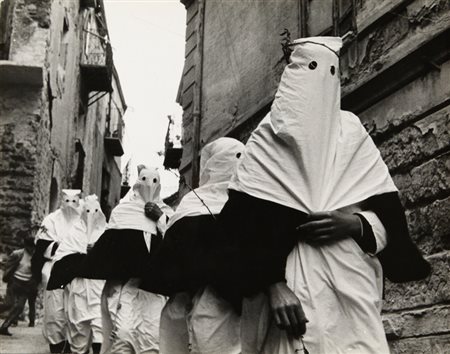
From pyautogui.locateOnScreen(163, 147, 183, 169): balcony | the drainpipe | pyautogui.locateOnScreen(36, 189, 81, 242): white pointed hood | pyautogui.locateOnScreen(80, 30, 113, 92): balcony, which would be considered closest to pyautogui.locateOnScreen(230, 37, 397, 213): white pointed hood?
pyautogui.locateOnScreen(36, 189, 81, 242): white pointed hood

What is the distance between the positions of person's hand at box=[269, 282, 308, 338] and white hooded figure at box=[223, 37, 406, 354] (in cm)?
5

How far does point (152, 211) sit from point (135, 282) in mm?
725

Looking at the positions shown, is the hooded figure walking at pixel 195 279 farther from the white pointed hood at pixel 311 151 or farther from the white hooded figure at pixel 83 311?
the white hooded figure at pixel 83 311

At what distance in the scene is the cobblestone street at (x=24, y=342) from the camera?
30.2 ft

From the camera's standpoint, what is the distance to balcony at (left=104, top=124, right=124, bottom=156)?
106 feet

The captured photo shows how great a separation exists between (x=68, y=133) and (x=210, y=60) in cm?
699

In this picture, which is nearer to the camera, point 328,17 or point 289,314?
point 289,314

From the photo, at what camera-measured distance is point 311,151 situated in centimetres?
290

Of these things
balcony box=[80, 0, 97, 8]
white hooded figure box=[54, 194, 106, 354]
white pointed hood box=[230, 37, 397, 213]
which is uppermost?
balcony box=[80, 0, 97, 8]

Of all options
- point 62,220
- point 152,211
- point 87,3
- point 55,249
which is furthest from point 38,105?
point 87,3

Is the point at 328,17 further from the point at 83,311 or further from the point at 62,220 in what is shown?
the point at 62,220

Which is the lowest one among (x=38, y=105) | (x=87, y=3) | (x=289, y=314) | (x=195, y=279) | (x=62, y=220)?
(x=289, y=314)

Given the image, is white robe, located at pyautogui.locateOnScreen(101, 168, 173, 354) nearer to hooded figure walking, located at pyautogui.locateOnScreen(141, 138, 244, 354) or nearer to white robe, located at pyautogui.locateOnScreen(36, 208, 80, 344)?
hooded figure walking, located at pyautogui.locateOnScreen(141, 138, 244, 354)

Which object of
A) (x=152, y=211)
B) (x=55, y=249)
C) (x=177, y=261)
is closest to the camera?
(x=177, y=261)
